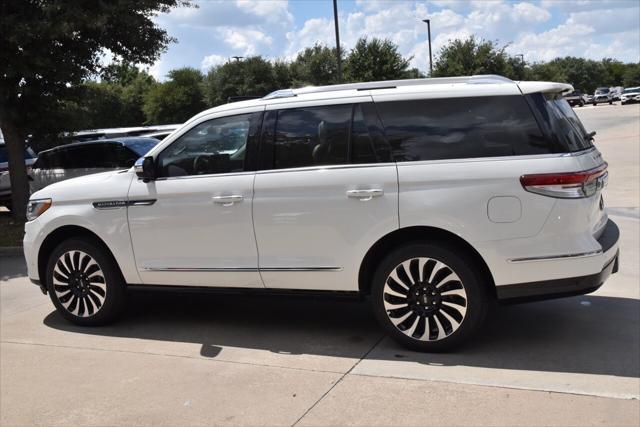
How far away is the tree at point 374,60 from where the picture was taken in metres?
38.0

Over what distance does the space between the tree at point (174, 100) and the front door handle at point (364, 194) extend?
4240 cm

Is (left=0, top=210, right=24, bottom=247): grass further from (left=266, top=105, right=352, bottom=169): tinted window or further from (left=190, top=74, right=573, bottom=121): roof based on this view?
(left=266, top=105, right=352, bottom=169): tinted window

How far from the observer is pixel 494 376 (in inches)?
170

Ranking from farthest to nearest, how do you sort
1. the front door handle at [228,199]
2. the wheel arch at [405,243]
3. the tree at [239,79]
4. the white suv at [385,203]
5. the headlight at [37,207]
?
the tree at [239,79] → the headlight at [37,207] → the front door handle at [228,199] → the wheel arch at [405,243] → the white suv at [385,203]

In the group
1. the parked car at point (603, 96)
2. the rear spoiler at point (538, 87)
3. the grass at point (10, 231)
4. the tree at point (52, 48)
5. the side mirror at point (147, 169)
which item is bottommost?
the parked car at point (603, 96)

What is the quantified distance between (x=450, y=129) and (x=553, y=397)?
189 cm

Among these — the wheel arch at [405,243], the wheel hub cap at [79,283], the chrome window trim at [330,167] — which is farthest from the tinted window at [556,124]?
the wheel hub cap at [79,283]

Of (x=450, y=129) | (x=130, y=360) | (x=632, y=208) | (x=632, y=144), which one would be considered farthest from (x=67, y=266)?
(x=632, y=144)

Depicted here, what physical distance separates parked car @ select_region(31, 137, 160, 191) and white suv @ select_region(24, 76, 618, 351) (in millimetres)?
7274

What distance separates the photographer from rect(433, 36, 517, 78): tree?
44.8 meters

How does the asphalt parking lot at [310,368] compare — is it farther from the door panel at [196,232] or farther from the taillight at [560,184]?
the taillight at [560,184]

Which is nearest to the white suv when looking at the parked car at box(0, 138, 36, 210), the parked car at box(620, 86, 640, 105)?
the parked car at box(0, 138, 36, 210)

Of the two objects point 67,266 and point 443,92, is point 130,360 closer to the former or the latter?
point 67,266

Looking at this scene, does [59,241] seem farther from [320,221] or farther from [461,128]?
[461,128]
